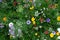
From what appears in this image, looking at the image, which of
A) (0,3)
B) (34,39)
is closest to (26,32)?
(34,39)

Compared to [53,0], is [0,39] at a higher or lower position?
lower

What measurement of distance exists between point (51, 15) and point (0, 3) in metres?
1.06

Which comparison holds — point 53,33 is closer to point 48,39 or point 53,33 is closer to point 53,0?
point 48,39

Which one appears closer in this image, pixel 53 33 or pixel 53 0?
pixel 53 33

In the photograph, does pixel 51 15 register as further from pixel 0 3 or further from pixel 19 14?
pixel 0 3

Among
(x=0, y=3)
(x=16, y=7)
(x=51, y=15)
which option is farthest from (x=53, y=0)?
(x=0, y=3)

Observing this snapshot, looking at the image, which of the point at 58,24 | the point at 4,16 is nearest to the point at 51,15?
the point at 58,24

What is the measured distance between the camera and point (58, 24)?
4.32 m

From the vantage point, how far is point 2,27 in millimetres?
4352

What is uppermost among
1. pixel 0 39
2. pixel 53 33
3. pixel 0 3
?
pixel 0 3

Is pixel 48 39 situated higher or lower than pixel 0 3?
lower

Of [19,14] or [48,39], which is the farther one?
[19,14]

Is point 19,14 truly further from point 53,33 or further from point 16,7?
point 53,33

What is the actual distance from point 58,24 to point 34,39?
0.53m
